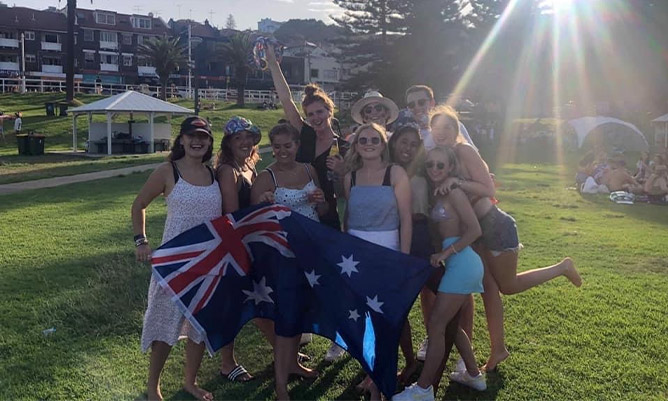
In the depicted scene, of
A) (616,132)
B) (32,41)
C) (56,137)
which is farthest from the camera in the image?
(32,41)

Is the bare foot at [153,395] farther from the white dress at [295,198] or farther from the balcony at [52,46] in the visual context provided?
the balcony at [52,46]

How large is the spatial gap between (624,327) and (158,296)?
3.94 meters

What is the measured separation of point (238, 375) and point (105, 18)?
250ft

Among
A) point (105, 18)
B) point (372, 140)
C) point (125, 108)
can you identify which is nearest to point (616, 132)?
point (125, 108)

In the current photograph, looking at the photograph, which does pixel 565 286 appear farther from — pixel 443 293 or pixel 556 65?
pixel 556 65

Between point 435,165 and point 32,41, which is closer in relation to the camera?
point 435,165

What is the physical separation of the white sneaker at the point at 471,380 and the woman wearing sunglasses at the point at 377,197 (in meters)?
0.66

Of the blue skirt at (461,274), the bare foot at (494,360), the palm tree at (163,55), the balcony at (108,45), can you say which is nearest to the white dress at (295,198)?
the blue skirt at (461,274)

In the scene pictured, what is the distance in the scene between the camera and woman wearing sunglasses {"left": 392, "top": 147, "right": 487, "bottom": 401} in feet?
12.2

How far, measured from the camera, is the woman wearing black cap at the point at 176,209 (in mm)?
3793

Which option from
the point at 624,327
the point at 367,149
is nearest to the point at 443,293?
the point at 367,149

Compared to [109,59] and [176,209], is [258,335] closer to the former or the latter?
[176,209]

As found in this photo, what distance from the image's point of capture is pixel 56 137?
3167 cm

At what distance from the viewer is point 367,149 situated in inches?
152
